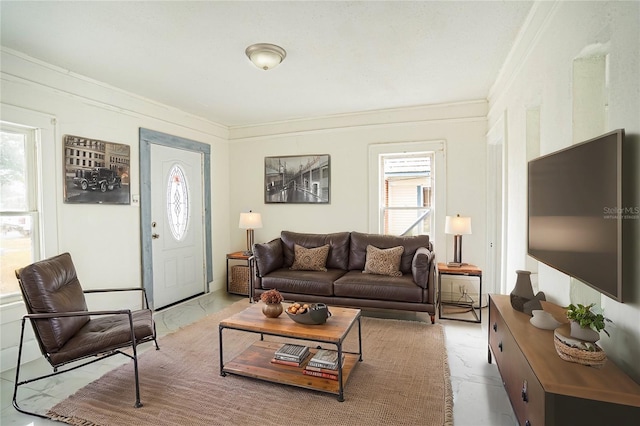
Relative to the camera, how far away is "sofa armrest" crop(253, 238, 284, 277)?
414cm

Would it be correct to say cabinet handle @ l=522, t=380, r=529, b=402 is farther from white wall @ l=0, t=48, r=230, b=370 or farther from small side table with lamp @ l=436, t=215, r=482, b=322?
white wall @ l=0, t=48, r=230, b=370

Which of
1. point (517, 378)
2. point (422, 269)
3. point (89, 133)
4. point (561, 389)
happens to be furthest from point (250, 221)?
point (561, 389)

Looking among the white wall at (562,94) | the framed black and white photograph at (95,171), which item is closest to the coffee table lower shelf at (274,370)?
the white wall at (562,94)

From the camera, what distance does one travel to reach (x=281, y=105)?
425 centimetres

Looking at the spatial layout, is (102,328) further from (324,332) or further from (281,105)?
(281,105)

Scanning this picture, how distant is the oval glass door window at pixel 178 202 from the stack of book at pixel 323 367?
292cm

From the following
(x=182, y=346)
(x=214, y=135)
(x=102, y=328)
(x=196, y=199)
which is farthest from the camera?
(x=214, y=135)

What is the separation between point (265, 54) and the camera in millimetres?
2639

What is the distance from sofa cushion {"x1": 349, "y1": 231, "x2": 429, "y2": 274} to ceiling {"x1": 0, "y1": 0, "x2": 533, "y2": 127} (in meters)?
1.76

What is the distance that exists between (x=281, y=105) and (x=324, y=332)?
9.98 feet

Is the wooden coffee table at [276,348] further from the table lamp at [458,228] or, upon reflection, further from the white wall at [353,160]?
the white wall at [353,160]

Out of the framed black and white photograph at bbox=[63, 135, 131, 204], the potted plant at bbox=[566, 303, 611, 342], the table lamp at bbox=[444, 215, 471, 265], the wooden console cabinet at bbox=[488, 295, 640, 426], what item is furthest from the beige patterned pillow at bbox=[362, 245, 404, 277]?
the framed black and white photograph at bbox=[63, 135, 131, 204]

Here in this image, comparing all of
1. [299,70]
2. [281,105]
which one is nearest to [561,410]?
[299,70]

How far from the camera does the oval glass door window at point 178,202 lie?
171 inches
